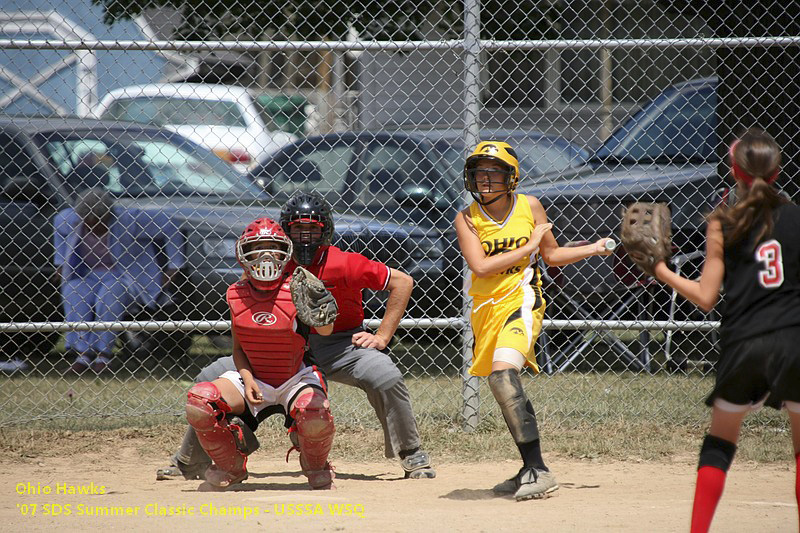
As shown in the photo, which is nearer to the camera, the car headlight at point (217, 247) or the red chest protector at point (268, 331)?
the red chest protector at point (268, 331)

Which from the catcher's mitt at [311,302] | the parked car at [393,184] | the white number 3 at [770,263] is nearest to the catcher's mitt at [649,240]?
the white number 3 at [770,263]

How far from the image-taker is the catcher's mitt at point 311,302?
4.52 metres

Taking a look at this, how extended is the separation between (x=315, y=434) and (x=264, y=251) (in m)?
0.91

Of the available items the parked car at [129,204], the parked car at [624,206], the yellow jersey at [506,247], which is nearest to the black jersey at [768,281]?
the yellow jersey at [506,247]

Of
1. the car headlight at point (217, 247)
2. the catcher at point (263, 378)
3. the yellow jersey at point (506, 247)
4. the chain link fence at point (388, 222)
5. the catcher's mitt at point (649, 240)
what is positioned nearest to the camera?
the catcher's mitt at point (649, 240)

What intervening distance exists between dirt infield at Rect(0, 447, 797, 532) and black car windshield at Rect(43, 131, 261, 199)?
2528 millimetres

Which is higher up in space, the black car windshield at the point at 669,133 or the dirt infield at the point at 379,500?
the black car windshield at the point at 669,133

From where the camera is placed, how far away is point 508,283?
4.80 meters

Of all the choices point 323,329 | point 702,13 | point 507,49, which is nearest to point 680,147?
point 702,13

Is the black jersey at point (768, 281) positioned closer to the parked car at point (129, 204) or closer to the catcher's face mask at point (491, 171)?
the catcher's face mask at point (491, 171)

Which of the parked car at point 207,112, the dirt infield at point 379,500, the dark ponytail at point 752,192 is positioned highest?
the parked car at point 207,112

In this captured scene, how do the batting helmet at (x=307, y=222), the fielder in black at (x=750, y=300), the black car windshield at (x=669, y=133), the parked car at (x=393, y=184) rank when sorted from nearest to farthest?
the fielder in black at (x=750, y=300) < the batting helmet at (x=307, y=222) < the parked car at (x=393, y=184) < the black car windshield at (x=669, y=133)

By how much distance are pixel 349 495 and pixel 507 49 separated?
2.73m

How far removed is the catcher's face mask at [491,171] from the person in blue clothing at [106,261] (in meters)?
3.08
